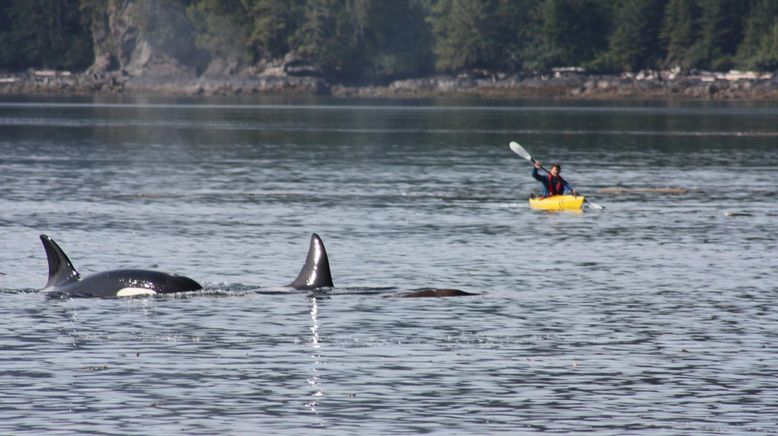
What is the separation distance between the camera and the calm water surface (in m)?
22.9

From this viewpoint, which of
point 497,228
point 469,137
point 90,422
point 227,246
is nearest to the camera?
point 90,422

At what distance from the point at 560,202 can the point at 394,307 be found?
84.7 feet

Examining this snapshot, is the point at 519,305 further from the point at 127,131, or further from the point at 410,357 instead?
the point at 127,131

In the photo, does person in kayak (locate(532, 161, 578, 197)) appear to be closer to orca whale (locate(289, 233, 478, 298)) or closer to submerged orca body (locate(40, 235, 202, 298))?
orca whale (locate(289, 233, 478, 298))

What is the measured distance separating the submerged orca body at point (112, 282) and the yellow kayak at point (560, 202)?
26.0 meters

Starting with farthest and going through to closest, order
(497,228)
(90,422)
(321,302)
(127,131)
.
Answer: (127,131), (497,228), (321,302), (90,422)

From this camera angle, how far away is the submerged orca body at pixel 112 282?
32531 millimetres

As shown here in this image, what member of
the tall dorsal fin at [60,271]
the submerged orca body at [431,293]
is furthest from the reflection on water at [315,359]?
the tall dorsal fin at [60,271]

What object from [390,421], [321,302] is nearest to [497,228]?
[321,302]

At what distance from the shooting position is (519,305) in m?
33.1

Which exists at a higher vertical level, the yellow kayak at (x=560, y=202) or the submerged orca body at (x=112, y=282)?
the submerged orca body at (x=112, y=282)

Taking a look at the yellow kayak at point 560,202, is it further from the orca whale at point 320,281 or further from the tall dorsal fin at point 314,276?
the tall dorsal fin at point 314,276

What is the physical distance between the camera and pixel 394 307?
32406mm

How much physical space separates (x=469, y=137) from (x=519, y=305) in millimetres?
88971
